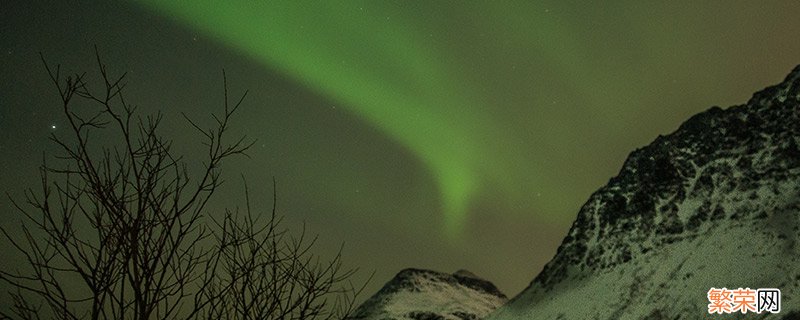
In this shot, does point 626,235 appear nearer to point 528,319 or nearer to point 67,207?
point 528,319

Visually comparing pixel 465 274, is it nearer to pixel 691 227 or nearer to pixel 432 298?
pixel 432 298

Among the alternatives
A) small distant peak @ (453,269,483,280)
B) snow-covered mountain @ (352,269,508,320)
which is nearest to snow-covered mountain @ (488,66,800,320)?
snow-covered mountain @ (352,269,508,320)

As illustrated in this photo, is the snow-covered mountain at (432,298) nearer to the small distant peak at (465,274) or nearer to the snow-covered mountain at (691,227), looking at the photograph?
the small distant peak at (465,274)

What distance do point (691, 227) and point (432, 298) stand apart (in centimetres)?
6461

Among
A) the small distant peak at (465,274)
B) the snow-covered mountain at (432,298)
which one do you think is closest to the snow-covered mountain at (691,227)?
the snow-covered mountain at (432,298)

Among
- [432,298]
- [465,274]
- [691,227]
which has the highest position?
[465,274]

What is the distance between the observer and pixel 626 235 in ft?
272

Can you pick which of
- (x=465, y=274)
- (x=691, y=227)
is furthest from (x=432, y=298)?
(x=691, y=227)

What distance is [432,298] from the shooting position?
129m

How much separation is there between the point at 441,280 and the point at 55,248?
5501 inches

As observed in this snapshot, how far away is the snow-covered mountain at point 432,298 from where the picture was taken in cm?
11981

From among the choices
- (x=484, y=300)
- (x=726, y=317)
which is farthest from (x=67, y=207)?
(x=484, y=300)

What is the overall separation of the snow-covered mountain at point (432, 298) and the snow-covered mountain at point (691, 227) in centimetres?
3611

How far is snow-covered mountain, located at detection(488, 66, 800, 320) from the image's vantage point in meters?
56.7
